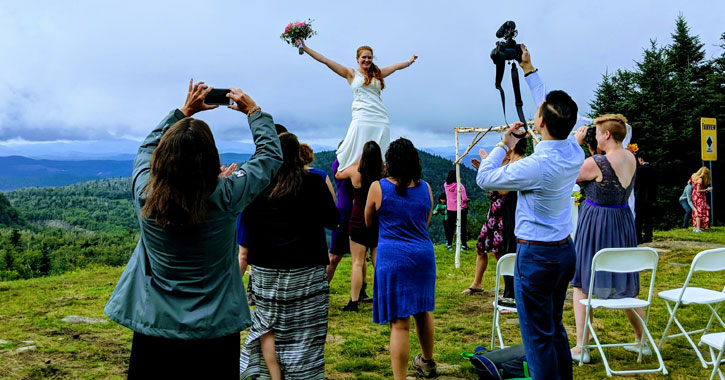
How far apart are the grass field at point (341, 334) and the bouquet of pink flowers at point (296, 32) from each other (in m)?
3.51

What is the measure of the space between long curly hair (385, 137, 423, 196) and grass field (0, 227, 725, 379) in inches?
70.0

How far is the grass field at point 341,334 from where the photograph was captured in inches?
187

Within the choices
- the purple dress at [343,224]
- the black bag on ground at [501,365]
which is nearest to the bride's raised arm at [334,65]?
the purple dress at [343,224]

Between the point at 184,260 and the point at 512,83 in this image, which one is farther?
the point at 512,83

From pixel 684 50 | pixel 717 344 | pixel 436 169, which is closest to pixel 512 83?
pixel 717 344

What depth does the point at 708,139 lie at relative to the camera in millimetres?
20609

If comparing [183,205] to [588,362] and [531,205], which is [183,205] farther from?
[588,362]

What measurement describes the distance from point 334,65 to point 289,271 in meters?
3.24

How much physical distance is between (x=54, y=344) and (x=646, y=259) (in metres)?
5.88

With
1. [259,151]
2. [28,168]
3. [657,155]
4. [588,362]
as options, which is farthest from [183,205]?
[28,168]

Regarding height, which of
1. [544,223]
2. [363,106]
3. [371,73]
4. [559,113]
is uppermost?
[371,73]

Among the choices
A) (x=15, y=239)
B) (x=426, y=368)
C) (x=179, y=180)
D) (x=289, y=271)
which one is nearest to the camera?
(x=179, y=180)

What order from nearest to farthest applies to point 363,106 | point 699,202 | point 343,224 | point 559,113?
point 559,113 → point 363,106 → point 343,224 → point 699,202

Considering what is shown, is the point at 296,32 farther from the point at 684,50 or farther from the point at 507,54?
the point at 684,50
